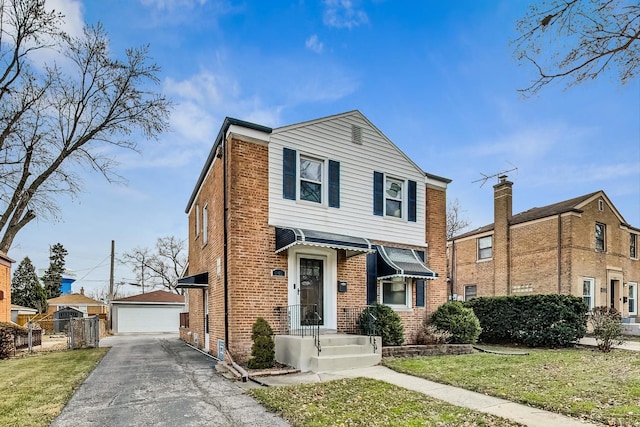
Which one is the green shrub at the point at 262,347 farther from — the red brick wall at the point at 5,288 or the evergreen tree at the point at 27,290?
the evergreen tree at the point at 27,290

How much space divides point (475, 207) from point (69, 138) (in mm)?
30455

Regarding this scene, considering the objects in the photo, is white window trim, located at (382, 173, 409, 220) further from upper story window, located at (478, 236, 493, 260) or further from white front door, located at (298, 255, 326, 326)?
upper story window, located at (478, 236, 493, 260)

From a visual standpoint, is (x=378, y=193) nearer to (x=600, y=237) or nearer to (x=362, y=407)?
(x=362, y=407)

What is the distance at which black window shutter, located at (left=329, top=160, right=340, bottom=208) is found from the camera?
39.3 feet

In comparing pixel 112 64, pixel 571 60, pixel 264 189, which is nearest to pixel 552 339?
pixel 264 189

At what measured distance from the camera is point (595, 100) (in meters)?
6.29

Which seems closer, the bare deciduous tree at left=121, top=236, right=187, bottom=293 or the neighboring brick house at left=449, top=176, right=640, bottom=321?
the neighboring brick house at left=449, top=176, right=640, bottom=321

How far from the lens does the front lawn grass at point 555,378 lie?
574 centimetres

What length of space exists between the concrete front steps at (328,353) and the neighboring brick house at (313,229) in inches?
38.5

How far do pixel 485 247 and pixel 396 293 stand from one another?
13233 mm

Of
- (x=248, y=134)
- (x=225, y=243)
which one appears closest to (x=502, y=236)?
(x=248, y=134)

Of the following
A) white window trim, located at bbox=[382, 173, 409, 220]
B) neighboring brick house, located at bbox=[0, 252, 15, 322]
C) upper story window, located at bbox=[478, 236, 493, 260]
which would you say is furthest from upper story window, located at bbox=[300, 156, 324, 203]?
neighboring brick house, located at bbox=[0, 252, 15, 322]

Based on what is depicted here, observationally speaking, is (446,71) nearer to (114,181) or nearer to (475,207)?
(114,181)

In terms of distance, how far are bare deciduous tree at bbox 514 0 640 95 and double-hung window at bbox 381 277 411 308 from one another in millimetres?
9321
